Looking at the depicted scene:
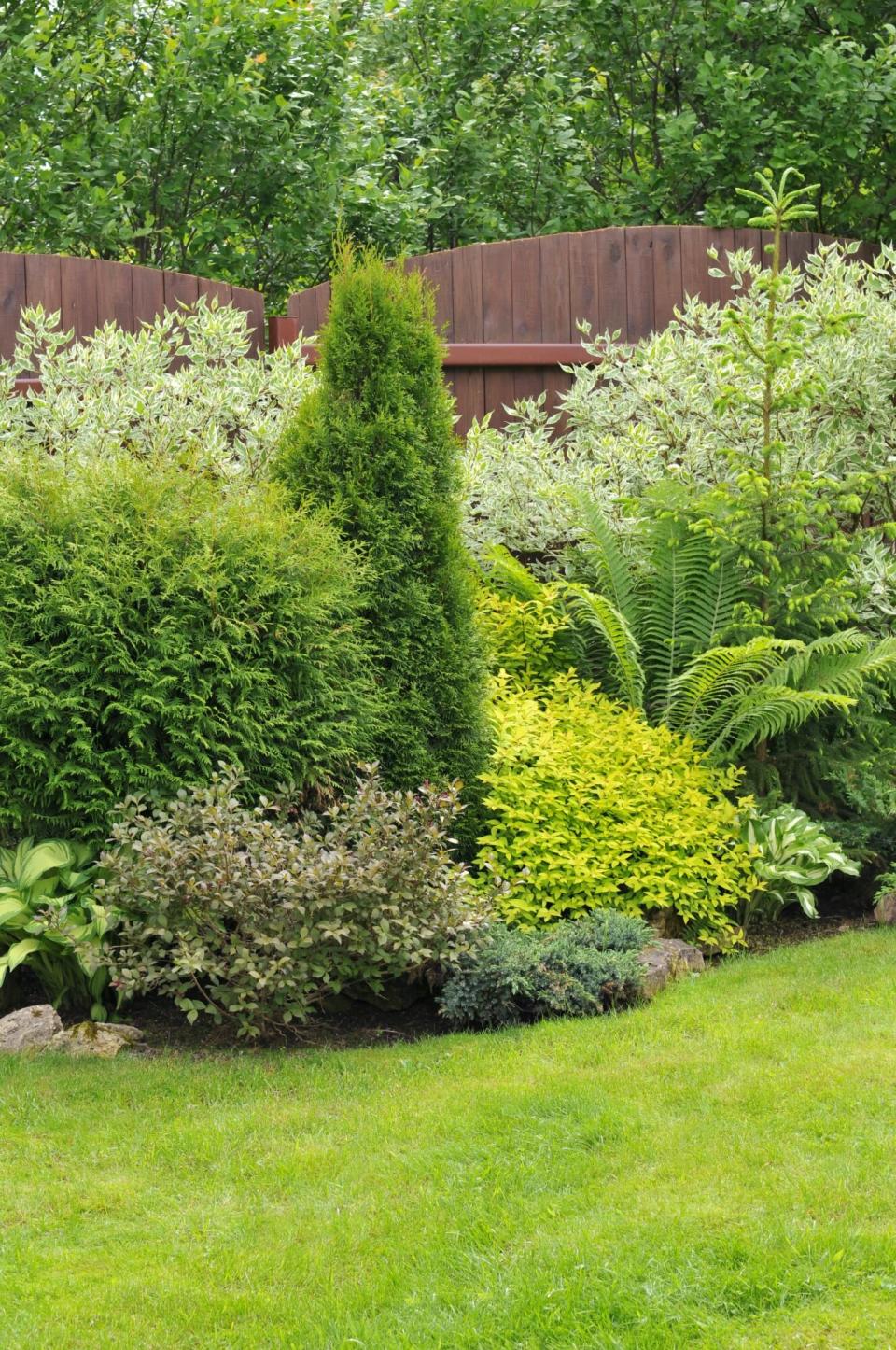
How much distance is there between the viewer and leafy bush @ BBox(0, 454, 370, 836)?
5.01 meters

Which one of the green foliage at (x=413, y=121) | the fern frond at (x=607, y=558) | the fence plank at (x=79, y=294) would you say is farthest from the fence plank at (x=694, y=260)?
the fence plank at (x=79, y=294)

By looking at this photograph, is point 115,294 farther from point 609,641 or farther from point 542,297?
point 609,641

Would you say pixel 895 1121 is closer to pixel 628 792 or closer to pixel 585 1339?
pixel 585 1339

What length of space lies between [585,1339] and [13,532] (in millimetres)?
3539

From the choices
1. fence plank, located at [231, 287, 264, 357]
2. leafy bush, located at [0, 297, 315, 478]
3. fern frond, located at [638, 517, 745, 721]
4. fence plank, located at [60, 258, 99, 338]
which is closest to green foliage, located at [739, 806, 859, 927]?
fern frond, located at [638, 517, 745, 721]

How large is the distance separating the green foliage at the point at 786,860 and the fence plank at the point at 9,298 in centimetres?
443

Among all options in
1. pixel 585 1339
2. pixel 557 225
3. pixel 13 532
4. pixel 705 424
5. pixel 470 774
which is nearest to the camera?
pixel 585 1339

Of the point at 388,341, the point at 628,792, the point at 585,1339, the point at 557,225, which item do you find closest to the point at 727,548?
the point at 628,792

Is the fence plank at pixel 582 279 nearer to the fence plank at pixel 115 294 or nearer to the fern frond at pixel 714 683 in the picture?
the fence plank at pixel 115 294

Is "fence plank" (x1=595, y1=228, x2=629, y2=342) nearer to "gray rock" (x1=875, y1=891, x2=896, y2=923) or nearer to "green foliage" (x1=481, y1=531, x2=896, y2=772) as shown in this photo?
"green foliage" (x1=481, y1=531, x2=896, y2=772)

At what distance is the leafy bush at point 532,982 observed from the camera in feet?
15.8

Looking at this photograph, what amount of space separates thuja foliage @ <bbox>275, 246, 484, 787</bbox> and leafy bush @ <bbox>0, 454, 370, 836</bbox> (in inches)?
11.7

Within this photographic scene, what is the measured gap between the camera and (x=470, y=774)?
5.78 m

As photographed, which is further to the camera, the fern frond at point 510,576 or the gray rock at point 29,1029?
the fern frond at point 510,576
